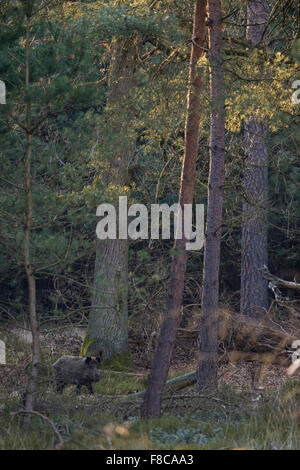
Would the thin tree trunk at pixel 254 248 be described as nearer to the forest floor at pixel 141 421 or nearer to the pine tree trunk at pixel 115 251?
the pine tree trunk at pixel 115 251

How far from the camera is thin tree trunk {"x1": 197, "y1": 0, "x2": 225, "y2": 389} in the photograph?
9.16m

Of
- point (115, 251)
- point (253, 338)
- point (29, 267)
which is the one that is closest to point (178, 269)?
point (29, 267)

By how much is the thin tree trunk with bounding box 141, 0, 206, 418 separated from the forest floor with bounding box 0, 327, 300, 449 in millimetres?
332

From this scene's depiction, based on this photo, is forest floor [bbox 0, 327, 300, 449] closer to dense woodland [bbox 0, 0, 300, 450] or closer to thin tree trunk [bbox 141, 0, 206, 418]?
dense woodland [bbox 0, 0, 300, 450]

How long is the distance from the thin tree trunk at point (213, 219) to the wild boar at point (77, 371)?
1.76m

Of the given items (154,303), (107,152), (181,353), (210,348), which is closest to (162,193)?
(154,303)

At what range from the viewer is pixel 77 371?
9.73 metres

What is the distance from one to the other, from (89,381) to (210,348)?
2038 millimetres

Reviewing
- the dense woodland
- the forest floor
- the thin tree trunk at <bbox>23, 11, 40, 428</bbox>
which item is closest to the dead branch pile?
the dense woodland

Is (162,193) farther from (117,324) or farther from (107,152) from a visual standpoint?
(107,152)

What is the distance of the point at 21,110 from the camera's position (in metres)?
7.54

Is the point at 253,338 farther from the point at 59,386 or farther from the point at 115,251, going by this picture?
the point at 59,386

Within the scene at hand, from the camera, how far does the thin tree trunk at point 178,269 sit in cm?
762

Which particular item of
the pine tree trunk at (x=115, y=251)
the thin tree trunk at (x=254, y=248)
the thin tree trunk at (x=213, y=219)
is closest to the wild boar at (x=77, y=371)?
the thin tree trunk at (x=213, y=219)
